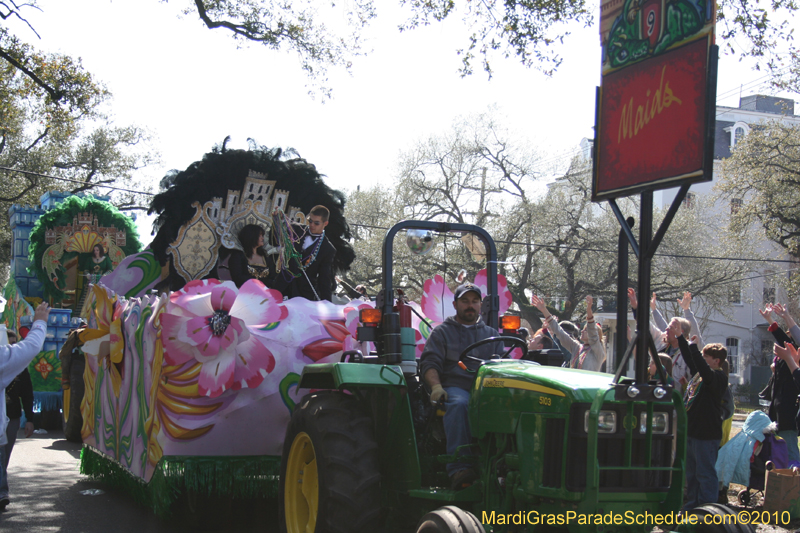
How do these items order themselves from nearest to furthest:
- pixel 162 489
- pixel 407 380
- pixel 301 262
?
pixel 407 380, pixel 162 489, pixel 301 262

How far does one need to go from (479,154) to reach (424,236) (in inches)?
1058

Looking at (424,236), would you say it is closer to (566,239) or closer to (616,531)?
(616,531)

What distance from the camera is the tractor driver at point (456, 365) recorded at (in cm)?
457

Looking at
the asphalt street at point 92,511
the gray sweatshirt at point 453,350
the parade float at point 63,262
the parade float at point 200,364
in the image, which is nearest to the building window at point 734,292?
the parade float at point 63,262

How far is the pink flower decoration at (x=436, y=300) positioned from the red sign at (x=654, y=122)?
2.97 metres

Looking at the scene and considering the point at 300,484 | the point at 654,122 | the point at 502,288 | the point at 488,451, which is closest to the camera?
the point at 654,122

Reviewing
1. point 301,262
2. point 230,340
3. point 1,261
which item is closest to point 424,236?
point 230,340

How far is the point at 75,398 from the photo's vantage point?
1159 cm

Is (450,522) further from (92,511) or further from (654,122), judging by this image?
(92,511)

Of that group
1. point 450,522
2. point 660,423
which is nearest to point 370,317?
point 450,522

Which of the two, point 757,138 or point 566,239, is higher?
point 757,138

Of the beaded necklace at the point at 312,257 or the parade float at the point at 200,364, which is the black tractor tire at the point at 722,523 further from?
the beaded necklace at the point at 312,257

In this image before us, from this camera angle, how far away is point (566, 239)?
30844mm

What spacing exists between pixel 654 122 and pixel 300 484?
3.23m
